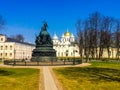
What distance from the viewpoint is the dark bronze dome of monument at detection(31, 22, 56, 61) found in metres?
50.6

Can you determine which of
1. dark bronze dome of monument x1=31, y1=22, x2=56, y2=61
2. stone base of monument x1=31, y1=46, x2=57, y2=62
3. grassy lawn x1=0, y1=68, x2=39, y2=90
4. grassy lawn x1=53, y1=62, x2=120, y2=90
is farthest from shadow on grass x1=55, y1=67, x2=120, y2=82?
dark bronze dome of monument x1=31, y1=22, x2=56, y2=61

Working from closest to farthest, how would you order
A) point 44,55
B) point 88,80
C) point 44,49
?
1. point 88,80
2. point 44,55
3. point 44,49

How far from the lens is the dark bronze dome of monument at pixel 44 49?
5059 centimetres

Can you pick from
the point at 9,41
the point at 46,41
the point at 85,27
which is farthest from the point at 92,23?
the point at 9,41

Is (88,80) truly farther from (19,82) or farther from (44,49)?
(44,49)

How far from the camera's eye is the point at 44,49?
5150cm

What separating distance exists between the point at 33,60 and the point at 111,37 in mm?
33443

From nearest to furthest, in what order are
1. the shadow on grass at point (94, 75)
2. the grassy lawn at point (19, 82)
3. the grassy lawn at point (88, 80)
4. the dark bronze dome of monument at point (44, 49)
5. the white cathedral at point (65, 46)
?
the grassy lawn at point (19, 82) < the grassy lawn at point (88, 80) < the shadow on grass at point (94, 75) < the dark bronze dome of monument at point (44, 49) < the white cathedral at point (65, 46)

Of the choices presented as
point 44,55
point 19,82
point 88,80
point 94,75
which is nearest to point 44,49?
point 44,55

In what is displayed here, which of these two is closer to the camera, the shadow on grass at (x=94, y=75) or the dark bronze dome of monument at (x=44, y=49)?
the shadow on grass at (x=94, y=75)

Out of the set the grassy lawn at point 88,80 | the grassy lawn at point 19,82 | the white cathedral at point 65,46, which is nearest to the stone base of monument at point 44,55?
the grassy lawn at point 88,80

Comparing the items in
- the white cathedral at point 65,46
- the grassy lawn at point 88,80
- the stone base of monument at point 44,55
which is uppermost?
the white cathedral at point 65,46

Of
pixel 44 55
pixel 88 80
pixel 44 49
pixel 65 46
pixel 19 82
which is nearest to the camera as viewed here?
pixel 19 82

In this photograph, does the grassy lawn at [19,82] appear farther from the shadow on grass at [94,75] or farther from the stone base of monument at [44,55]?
the stone base of monument at [44,55]
